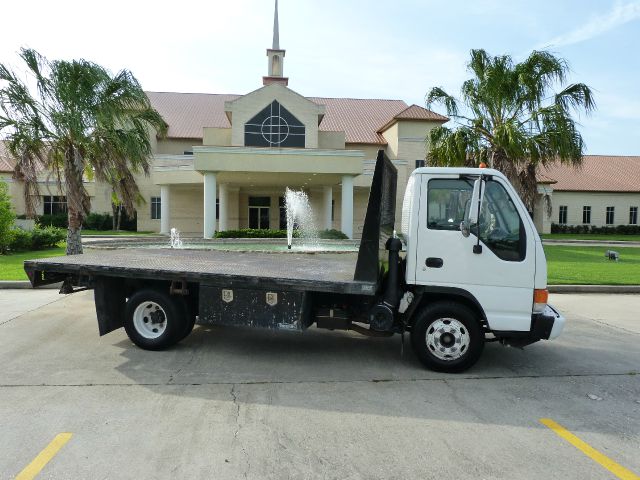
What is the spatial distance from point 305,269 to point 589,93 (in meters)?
16.8

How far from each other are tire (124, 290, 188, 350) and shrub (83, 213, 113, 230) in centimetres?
3462

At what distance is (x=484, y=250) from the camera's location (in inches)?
217

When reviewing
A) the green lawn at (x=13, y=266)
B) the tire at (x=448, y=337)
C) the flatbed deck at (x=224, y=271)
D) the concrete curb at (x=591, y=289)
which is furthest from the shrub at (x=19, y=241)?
the concrete curb at (x=591, y=289)

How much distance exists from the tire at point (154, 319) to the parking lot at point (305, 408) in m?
0.23

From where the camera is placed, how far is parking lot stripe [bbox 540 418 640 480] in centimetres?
355

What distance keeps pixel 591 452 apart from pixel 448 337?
2.01m

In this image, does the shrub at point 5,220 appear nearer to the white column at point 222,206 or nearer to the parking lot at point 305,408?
the white column at point 222,206

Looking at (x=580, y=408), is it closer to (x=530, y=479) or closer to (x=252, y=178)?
(x=530, y=479)

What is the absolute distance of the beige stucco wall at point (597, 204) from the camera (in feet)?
153

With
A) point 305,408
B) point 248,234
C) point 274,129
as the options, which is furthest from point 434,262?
point 274,129

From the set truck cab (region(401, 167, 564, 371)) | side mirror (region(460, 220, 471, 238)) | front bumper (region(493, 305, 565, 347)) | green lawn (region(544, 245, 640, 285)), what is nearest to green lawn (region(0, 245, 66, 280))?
truck cab (region(401, 167, 564, 371))

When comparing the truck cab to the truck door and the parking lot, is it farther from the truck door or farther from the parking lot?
the parking lot

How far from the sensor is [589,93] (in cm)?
1841

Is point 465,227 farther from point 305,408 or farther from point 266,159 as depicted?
point 266,159
